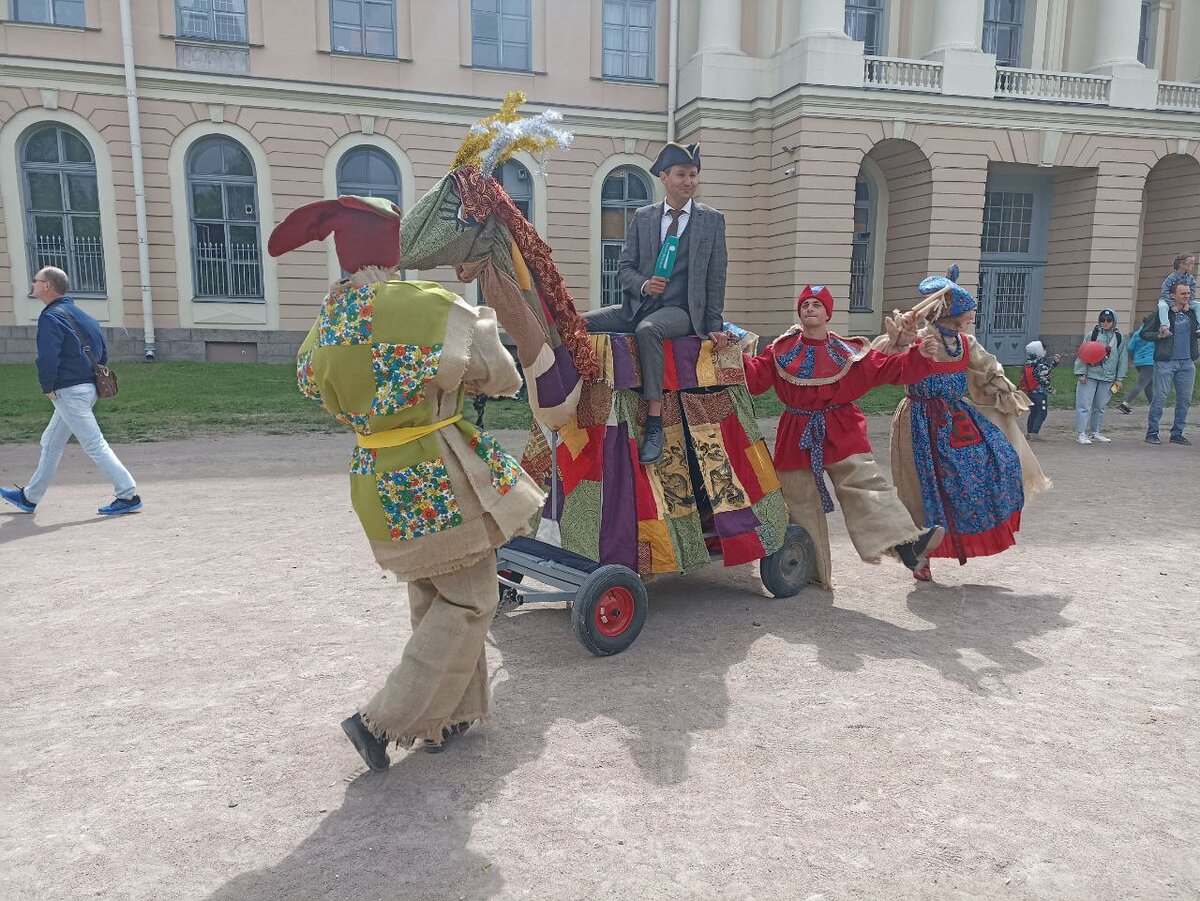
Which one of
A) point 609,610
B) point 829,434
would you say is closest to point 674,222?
point 829,434

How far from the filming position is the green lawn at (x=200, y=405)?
1015 centimetres

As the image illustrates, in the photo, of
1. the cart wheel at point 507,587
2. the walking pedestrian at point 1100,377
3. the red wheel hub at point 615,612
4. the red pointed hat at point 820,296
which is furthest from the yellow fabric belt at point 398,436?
the walking pedestrian at point 1100,377

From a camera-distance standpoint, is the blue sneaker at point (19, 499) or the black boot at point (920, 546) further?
the blue sneaker at point (19, 499)

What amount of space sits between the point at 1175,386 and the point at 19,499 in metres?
11.6

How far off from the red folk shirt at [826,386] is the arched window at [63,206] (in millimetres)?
16738

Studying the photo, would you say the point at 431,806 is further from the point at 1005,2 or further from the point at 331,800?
the point at 1005,2

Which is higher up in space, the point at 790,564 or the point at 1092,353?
the point at 1092,353

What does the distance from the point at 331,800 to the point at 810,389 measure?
3.09 meters

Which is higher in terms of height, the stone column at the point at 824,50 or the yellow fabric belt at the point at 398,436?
the stone column at the point at 824,50

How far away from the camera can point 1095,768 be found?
111 inches

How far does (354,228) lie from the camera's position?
265 centimetres

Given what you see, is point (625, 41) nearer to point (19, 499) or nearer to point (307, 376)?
point (19, 499)

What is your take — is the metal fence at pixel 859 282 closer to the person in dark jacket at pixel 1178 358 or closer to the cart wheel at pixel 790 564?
the person in dark jacket at pixel 1178 358

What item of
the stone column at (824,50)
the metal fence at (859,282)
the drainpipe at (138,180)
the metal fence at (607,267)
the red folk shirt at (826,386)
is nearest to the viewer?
the red folk shirt at (826,386)
